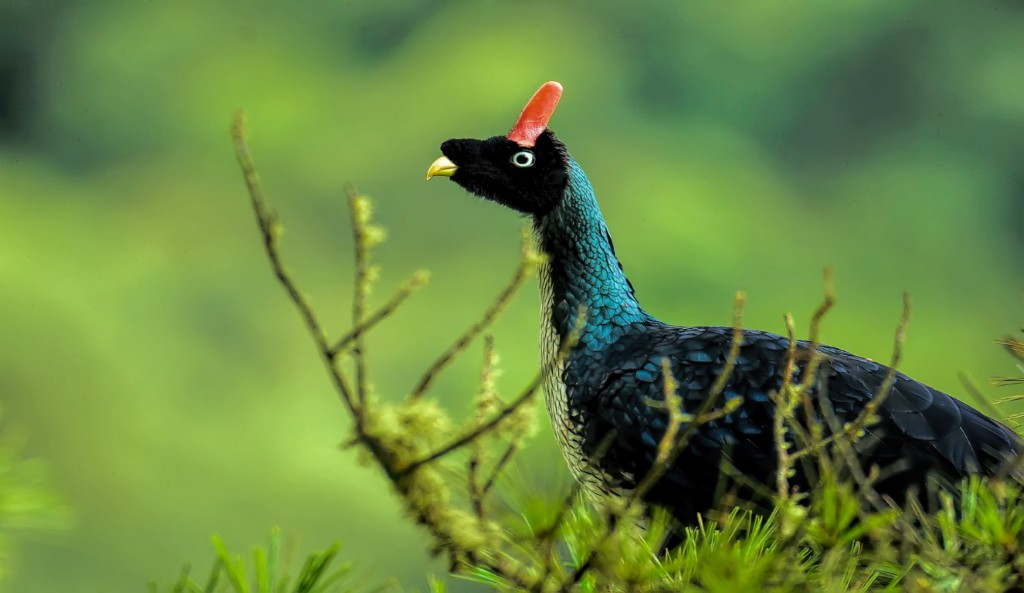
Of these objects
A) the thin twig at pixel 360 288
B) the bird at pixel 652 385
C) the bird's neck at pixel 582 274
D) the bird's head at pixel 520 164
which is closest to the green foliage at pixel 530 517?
the thin twig at pixel 360 288

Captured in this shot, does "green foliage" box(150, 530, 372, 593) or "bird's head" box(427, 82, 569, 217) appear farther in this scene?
"bird's head" box(427, 82, 569, 217)

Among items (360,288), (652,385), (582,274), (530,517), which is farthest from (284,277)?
(582,274)

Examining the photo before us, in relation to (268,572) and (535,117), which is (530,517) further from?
(535,117)

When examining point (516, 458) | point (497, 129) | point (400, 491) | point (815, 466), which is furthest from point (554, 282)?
point (497, 129)

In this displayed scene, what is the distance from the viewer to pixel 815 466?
1159 mm

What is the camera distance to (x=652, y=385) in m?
1.25

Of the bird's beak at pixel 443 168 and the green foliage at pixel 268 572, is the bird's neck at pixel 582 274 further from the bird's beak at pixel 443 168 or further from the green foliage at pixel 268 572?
the green foliage at pixel 268 572

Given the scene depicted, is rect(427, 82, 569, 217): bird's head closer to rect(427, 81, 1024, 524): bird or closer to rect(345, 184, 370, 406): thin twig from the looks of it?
rect(427, 81, 1024, 524): bird

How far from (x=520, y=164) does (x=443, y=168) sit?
100mm

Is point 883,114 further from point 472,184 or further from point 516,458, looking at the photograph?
point 516,458

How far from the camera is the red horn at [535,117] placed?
1.47m

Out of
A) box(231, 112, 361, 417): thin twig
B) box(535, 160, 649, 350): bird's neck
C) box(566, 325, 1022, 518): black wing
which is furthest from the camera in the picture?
box(535, 160, 649, 350): bird's neck

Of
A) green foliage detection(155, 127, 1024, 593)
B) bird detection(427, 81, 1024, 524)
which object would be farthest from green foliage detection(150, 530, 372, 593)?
bird detection(427, 81, 1024, 524)

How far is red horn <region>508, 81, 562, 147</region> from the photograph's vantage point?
57.9 inches
